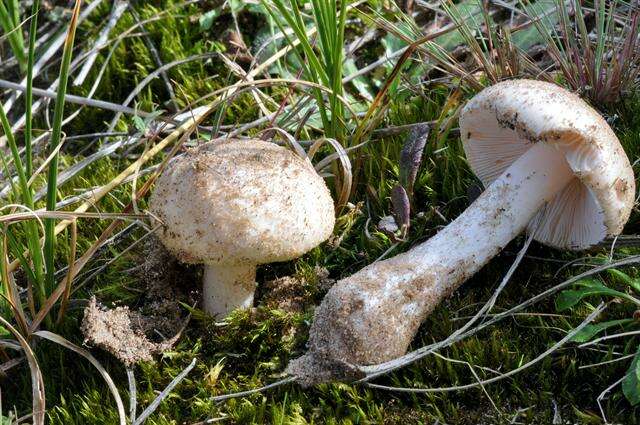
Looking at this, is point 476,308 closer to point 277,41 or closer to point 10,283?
point 10,283

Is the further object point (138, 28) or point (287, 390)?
point (138, 28)

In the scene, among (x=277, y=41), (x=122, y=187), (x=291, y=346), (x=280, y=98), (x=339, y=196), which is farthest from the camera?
(x=277, y=41)

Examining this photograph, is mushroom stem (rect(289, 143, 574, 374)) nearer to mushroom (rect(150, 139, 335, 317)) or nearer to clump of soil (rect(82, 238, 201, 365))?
mushroom (rect(150, 139, 335, 317))

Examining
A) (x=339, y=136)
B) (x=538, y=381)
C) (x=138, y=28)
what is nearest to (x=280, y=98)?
(x=339, y=136)

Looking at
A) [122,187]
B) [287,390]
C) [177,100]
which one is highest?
[177,100]

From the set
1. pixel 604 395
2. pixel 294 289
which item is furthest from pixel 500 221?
pixel 294 289

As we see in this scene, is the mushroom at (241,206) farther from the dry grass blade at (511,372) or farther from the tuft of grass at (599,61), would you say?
the tuft of grass at (599,61)

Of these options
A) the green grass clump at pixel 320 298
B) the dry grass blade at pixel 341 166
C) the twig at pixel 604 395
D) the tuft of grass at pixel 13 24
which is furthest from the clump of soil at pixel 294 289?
the tuft of grass at pixel 13 24
